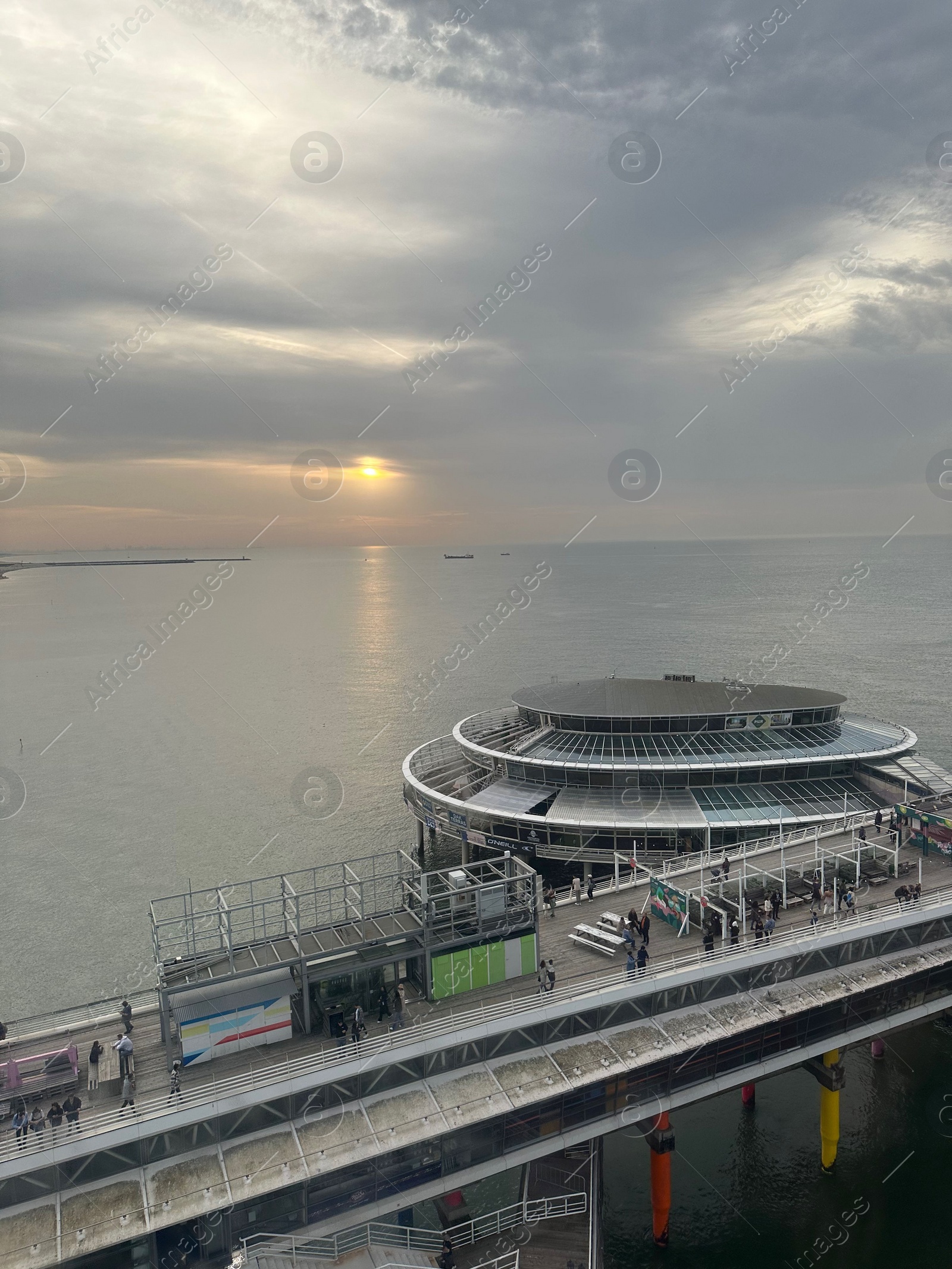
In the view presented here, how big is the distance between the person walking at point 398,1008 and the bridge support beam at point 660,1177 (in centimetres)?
1156

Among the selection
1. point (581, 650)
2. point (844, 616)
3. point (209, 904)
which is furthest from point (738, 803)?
point (844, 616)

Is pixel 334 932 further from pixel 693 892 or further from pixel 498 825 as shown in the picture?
pixel 498 825

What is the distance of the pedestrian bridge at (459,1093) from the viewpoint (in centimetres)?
2327

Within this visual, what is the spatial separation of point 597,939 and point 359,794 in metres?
47.8

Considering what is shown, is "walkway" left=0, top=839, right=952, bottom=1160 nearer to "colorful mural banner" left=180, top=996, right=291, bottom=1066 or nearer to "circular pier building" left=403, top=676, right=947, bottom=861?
"colorful mural banner" left=180, top=996, right=291, bottom=1066

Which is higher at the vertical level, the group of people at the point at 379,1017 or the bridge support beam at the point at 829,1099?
the group of people at the point at 379,1017

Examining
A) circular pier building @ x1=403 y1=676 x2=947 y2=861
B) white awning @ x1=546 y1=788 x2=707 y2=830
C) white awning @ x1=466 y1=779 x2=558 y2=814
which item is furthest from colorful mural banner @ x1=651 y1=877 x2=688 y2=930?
white awning @ x1=466 y1=779 x2=558 y2=814

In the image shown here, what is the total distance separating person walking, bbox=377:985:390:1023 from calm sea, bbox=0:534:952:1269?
1456cm

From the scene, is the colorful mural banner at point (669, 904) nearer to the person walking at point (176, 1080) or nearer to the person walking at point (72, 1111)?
the person walking at point (176, 1080)

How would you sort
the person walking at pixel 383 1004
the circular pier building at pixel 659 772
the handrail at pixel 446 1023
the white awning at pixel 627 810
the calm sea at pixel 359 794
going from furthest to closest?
the circular pier building at pixel 659 772 < the white awning at pixel 627 810 < the calm sea at pixel 359 794 < the person walking at pixel 383 1004 < the handrail at pixel 446 1023

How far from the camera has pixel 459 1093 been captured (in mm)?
27078

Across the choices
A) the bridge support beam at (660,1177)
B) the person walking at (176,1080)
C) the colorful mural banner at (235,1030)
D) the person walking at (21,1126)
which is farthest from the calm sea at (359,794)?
the person walking at (21,1126)

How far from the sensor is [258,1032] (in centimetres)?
2825

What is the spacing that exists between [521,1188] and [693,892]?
14046 mm
